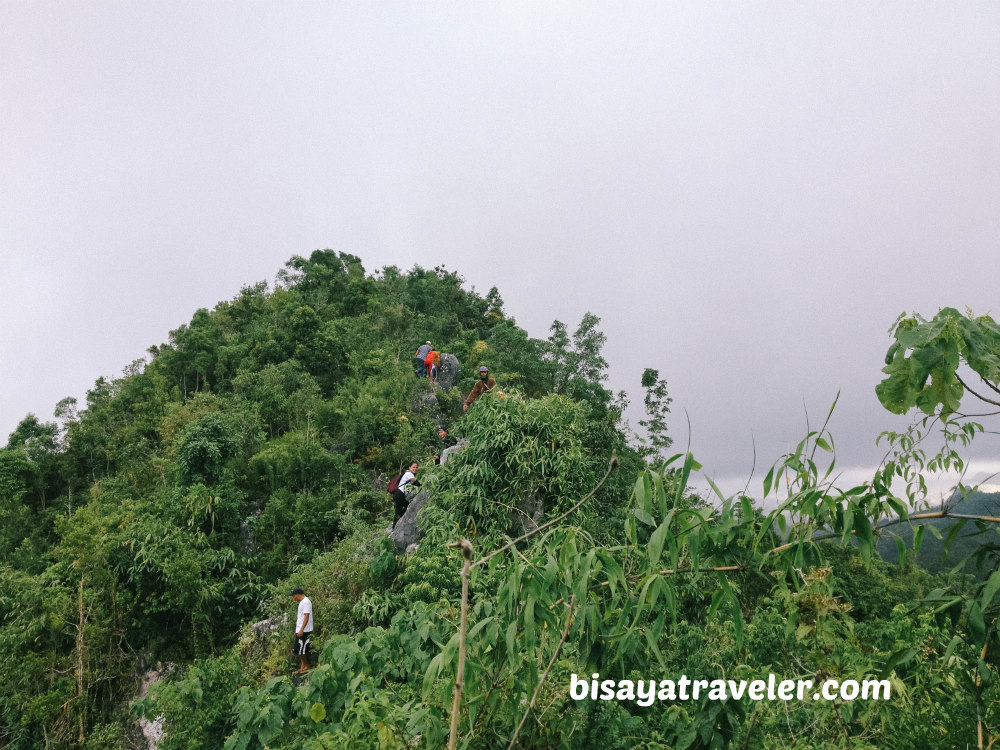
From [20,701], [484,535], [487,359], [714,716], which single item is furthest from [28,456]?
[714,716]

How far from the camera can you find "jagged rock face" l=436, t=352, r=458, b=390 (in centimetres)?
1552

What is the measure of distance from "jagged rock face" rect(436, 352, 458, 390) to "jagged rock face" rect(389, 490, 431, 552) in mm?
6466

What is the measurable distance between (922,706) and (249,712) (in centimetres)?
290

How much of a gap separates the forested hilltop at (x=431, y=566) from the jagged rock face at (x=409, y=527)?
0.47 m

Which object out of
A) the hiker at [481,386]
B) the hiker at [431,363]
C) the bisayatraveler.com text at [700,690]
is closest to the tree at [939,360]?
the bisayatraveler.com text at [700,690]

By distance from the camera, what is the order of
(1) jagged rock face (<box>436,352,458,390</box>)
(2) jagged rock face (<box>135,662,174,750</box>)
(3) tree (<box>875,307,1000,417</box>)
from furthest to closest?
(1) jagged rock face (<box>436,352,458,390</box>)
(2) jagged rock face (<box>135,662,174,750</box>)
(3) tree (<box>875,307,1000,417</box>)

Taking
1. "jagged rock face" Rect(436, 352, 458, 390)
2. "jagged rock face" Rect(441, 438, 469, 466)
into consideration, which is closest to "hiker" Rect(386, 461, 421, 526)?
"jagged rock face" Rect(441, 438, 469, 466)

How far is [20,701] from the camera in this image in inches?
277

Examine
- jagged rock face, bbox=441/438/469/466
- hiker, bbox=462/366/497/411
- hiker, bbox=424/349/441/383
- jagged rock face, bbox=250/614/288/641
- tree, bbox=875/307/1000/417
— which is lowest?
jagged rock face, bbox=250/614/288/641

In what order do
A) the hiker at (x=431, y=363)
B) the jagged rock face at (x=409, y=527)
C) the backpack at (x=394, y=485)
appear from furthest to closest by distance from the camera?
1. the hiker at (x=431, y=363)
2. the backpack at (x=394, y=485)
3. the jagged rock face at (x=409, y=527)

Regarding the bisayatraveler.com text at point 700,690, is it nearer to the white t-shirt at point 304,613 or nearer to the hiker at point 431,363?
the white t-shirt at point 304,613

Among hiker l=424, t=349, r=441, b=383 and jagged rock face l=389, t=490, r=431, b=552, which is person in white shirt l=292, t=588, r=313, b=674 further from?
hiker l=424, t=349, r=441, b=383

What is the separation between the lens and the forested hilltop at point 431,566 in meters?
1.17

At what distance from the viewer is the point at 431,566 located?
559cm
